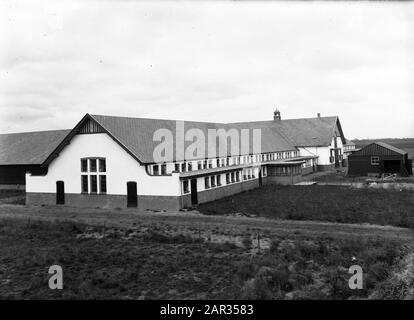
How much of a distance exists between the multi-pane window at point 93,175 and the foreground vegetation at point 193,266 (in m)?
10.7

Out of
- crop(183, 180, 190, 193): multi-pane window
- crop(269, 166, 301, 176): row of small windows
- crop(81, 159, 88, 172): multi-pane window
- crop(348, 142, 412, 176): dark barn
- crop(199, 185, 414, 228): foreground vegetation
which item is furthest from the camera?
crop(348, 142, 412, 176): dark barn

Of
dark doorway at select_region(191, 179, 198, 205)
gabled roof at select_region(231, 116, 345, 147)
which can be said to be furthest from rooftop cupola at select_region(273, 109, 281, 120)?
dark doorway at select_region(191, 179, 198, 205)

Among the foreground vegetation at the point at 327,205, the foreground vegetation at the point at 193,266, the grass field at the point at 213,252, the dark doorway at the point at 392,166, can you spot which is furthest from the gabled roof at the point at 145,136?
the dark doorway at the point at 392,166

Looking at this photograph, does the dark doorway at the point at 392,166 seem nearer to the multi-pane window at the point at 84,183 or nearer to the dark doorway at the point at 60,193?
the multi-pane window at the point at 84,183

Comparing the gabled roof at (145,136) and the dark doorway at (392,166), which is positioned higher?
the gabled roof at (145,136)

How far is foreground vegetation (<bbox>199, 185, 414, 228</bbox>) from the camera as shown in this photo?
2609cm

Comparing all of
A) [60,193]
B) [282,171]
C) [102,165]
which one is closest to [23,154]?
[60,193]

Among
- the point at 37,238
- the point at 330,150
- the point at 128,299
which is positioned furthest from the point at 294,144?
the point at 128,299

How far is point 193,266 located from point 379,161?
139ft

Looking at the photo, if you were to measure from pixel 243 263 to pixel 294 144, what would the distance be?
173 feet

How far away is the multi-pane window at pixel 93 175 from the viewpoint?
33938mm

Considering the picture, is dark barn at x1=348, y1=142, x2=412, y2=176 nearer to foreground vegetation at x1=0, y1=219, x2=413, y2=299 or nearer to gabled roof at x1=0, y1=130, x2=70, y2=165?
foreground vegetation at x1=0, y1=219, x2=413, y2=299

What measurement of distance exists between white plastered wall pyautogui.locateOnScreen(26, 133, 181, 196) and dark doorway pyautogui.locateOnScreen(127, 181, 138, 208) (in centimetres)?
34

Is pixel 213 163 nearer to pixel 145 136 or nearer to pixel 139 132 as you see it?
pixel 145 136
